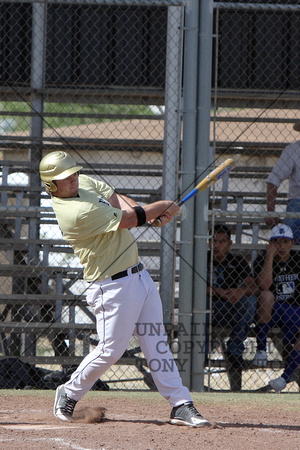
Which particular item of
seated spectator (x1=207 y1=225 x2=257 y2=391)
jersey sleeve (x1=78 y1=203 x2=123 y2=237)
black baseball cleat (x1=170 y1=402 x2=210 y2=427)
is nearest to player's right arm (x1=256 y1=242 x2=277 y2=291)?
seated spectator (x1=207 y1=225 x2=257 y2=391)

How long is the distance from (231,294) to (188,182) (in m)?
1.26

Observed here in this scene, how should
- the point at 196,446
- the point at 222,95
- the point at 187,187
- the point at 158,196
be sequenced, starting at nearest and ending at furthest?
the point at 196,446 → the point at 187,187 → the point at 158,196 → the point at 222,95

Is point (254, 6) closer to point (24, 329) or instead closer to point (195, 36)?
point (195, 36)

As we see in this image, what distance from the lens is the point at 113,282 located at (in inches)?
161

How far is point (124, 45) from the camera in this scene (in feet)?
30.9

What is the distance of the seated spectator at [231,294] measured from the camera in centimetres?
625

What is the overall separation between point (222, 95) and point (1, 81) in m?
3.24

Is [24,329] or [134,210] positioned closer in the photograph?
[134,210]

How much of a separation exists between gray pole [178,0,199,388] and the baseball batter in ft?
5.33

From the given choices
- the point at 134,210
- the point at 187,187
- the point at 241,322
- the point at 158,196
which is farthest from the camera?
the point at 158,196

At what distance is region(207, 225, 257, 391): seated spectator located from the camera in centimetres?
625

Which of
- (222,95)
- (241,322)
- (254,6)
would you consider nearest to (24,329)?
(241,322)

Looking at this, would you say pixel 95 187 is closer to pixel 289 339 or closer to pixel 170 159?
pixel 170 159

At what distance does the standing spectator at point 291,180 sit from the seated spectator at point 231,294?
62 centimetres
